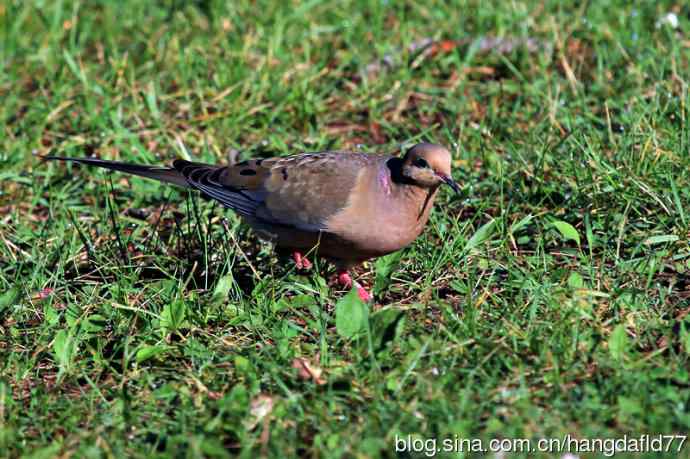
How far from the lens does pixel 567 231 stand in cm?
445

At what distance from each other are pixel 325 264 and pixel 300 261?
0.61 ft

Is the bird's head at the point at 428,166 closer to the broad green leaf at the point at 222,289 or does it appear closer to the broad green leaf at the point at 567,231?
the broad green leaf at the point at 567,231

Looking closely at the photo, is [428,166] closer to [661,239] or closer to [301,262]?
[301,262]

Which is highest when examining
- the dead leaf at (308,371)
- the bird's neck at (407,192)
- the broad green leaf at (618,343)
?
the bird's neck at (407,192)

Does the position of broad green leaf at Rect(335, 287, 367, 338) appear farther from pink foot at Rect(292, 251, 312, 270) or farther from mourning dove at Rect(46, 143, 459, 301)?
pink foot at Rect(292, 251, 312, 270)

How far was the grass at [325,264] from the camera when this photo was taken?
3.38 meters

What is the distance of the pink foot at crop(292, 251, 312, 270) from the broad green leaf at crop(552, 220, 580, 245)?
3.73ft

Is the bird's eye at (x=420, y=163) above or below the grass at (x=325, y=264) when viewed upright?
above

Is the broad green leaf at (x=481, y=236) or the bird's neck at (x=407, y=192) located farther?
the broad green leaf at (x=481, y=236)

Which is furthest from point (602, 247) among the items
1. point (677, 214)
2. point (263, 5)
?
point (263, 5)

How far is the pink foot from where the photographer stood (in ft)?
15.0

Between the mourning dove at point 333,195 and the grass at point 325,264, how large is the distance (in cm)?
15

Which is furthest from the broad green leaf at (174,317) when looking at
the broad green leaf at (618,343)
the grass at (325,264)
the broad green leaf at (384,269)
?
the broad green leaf at (618,343)

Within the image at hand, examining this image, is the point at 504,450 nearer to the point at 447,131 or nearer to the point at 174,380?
the point at 174,380
